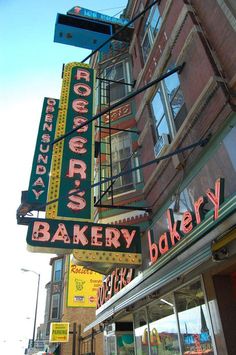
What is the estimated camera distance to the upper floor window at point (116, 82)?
15078 mm

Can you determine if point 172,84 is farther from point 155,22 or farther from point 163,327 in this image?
point 163,327

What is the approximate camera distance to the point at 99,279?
26156 mm

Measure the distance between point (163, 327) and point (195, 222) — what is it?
371 centimetres

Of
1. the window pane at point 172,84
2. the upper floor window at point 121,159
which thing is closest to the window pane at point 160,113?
the window pane at point 172,84

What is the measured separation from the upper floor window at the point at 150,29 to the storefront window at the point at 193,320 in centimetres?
891

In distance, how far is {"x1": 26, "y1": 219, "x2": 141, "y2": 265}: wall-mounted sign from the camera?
784 centimetres

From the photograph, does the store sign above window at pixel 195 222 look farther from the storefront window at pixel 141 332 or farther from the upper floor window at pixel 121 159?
the upper floor window at pixel 121 159

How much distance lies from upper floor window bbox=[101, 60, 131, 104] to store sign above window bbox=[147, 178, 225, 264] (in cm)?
879

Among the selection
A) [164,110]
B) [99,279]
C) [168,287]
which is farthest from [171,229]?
[99,279]

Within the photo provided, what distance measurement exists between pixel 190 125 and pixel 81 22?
10279mm

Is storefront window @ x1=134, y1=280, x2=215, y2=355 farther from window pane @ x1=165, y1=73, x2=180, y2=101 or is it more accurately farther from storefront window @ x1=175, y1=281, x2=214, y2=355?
window pane @ x1=165, y1=73, x2=180, y2=101

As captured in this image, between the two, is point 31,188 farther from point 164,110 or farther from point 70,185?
point 164,110

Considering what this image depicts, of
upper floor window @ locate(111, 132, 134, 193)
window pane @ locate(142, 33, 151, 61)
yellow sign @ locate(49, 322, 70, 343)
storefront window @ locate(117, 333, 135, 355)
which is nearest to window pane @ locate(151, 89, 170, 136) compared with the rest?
upper floor window @ locate(111, 132, 134, 193)

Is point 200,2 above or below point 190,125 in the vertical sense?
above
